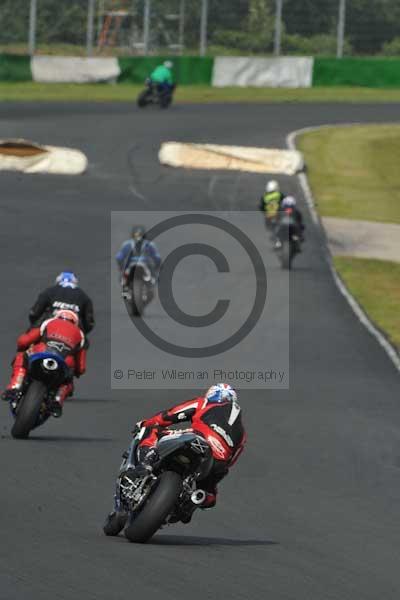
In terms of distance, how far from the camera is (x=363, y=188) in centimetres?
4506

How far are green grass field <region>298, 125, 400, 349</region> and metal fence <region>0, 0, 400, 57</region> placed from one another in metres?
6.35

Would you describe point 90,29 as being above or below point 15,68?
above

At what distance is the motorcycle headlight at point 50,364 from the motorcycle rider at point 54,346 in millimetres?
135

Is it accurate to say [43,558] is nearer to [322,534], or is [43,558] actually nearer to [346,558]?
[346,558]

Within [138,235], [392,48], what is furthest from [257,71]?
[138,235]

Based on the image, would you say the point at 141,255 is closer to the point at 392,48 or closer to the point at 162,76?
the point at 162,76

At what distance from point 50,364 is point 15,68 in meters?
44.2

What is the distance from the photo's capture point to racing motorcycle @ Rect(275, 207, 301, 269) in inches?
1184

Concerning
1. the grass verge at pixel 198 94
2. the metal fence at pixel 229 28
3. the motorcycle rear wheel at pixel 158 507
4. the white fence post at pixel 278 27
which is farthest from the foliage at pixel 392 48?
the motorcycle rear wheel at pixel 158 507

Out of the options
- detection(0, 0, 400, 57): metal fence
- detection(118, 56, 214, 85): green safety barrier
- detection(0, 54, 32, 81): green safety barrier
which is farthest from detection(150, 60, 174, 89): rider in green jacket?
detection(0, 54, 32, 81): green safety barrier

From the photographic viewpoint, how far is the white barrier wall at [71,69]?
5668cm

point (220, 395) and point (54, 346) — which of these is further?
point (54, 346)

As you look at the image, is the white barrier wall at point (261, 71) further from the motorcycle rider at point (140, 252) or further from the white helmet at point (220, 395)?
the white helmet at point (220, 395)

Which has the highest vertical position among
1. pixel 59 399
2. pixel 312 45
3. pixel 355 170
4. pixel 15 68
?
pixel 59 399
